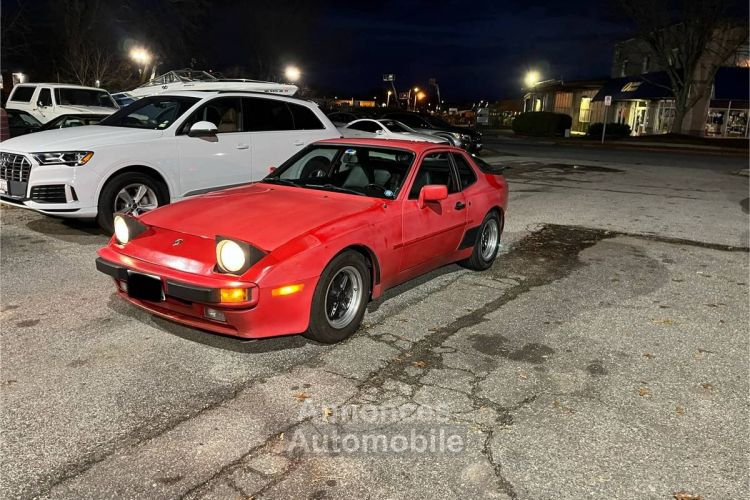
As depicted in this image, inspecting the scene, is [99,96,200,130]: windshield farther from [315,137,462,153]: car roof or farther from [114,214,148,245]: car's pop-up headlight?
[114,214,148,245]: car's pop-up headlight

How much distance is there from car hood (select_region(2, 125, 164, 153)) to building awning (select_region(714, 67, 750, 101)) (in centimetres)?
4223

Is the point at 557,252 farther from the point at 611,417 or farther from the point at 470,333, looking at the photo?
the point at 611,417

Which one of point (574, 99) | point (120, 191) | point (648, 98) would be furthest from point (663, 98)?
point (120, 191)

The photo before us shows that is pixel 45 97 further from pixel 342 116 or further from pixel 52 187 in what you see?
pixel 52 187

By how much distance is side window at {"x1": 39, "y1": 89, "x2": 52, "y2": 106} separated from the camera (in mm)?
16219

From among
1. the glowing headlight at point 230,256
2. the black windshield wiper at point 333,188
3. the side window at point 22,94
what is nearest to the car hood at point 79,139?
the black windshield wiper at point 333,188

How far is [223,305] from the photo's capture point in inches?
Answer: 135

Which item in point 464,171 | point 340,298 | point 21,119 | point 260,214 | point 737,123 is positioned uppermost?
point 737,123

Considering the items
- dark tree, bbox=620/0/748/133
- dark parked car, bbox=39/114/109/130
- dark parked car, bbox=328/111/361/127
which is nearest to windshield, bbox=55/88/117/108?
dark parked car, bbox=39/114/109/130

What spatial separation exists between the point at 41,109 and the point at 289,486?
675 inches

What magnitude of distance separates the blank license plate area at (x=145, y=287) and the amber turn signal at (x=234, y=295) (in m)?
0.50

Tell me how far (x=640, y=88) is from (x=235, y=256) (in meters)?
45.7

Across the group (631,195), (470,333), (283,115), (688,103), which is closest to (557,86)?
(688,103)

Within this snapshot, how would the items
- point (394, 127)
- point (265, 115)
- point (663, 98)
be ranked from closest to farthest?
1. point (265, 115)
2. point (394, 127)
3. point (663, 98)
